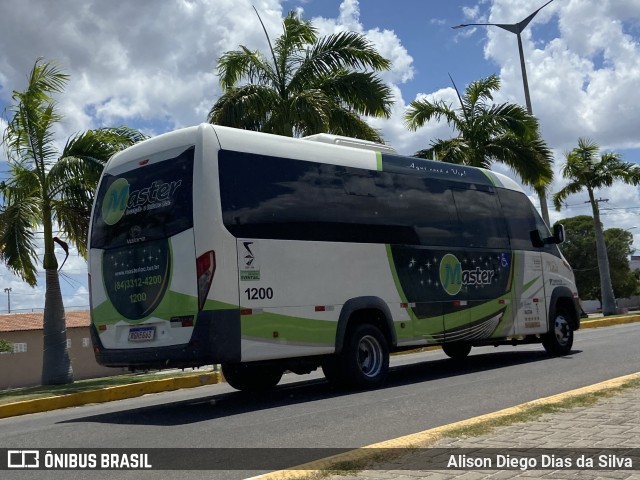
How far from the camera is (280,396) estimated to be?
430 inches

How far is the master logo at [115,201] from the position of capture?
10375mm

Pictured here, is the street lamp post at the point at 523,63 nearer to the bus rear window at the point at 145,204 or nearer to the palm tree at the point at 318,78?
the palm tree at the point at 318,78

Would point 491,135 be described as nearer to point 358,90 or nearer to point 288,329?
point 358,90

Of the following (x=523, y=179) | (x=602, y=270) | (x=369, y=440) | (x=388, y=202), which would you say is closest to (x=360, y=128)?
(x=523, y=179)

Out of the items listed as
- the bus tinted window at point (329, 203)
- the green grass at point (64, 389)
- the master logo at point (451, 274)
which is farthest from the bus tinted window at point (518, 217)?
the green grass at point (64, 389)

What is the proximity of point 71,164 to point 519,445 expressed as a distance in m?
13.0

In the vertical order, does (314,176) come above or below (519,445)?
above

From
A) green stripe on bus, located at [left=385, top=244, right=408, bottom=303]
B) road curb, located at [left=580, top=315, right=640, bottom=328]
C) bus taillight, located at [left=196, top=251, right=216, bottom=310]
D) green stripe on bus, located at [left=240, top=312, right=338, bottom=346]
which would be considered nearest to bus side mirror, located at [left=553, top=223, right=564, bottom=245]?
green stripe on bus, located at [left=385, top=244, right=408, bottom=303]

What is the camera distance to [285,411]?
9133 millimetres

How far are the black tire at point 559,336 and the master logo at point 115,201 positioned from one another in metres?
7.93

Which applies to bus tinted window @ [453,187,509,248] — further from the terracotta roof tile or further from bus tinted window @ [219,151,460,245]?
the terracotta roof tile

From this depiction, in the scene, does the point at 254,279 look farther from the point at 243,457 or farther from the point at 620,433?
the point at 620,433

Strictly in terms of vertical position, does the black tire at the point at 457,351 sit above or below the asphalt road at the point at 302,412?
above

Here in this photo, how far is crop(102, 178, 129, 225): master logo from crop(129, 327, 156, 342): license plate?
1.50 m
